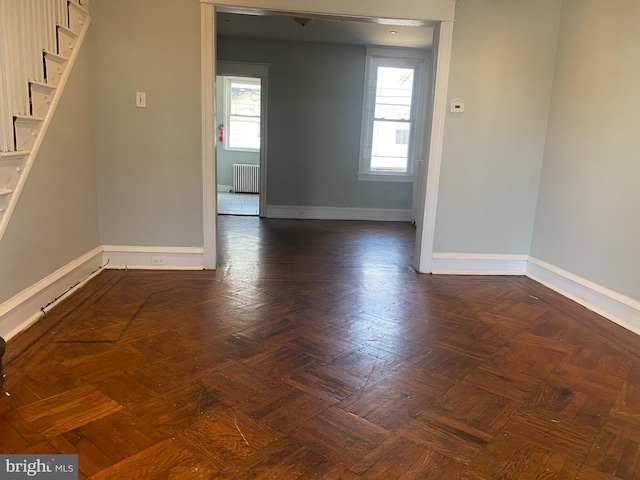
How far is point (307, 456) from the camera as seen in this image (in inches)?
64.0

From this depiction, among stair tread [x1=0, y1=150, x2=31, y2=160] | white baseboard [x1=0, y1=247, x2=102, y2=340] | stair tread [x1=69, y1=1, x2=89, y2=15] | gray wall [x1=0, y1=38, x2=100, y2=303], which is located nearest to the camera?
stair tread [x1=0, y1=150, x2=31, y2=160]

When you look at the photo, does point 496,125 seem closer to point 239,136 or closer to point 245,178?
point 245,178

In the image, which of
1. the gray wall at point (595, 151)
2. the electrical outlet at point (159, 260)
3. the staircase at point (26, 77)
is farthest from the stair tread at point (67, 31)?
the gray wall at point (595, 151)

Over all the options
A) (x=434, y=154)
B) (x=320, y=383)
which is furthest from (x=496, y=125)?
(x=320, y=383)

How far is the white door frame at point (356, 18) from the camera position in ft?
11.6

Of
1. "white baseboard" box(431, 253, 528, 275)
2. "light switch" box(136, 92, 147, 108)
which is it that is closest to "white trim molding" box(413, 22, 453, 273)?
"white baseboard" box(431, 253, 528, 275)

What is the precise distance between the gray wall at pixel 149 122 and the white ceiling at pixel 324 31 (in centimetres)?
189

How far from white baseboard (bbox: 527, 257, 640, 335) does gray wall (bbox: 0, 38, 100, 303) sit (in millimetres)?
3701

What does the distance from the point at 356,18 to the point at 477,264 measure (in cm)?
234

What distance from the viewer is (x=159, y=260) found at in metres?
3.85

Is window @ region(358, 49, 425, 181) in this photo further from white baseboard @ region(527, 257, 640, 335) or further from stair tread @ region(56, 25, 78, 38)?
stair tread @ region(56, 25, 78, 38)

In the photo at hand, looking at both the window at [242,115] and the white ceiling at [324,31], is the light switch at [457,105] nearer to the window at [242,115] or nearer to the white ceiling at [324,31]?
the white ceiling at [324,31]

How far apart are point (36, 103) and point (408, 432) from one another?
2.68 m

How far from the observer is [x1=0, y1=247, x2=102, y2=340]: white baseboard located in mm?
2443
